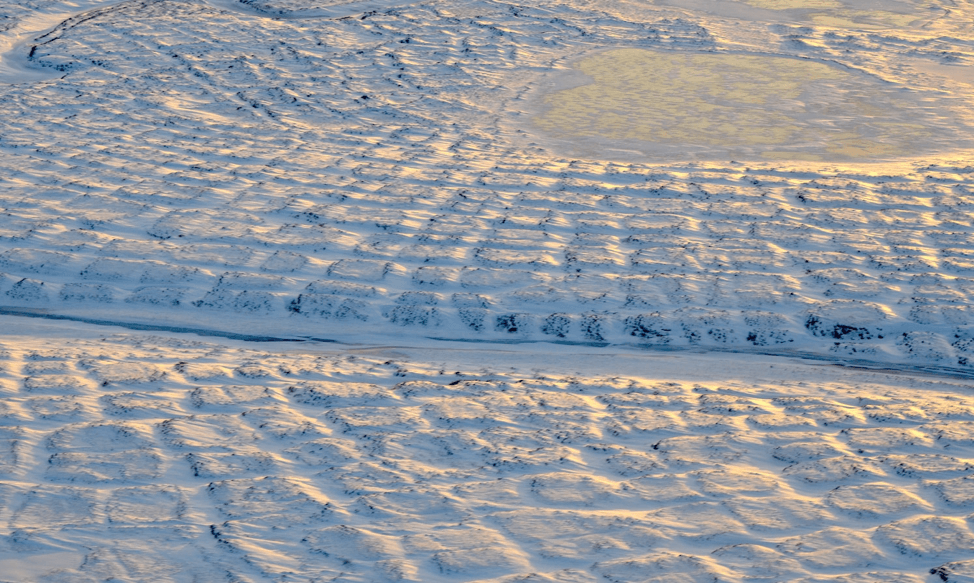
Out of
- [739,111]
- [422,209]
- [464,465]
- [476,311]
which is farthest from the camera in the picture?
[739,111]

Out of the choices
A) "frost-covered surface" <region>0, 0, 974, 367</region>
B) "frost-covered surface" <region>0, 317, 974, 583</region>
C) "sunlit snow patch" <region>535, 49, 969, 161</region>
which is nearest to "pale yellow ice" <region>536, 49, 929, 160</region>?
"sunlit snow patch" <region>535, 49, 969, 161</region>

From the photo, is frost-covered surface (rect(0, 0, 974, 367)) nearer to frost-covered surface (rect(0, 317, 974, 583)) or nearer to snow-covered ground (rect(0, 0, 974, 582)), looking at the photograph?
snow-covered ground (rect(0, 0, 974, 582))

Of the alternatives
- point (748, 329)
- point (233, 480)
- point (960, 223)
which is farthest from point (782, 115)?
point (233, 480)

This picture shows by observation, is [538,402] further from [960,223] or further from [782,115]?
[782,115]

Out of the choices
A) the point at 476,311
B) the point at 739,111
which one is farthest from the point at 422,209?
the point at 739,111

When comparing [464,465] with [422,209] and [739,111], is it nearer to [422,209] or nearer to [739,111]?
[422,209]

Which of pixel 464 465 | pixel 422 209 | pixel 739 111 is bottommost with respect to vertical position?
pixel 464 465
